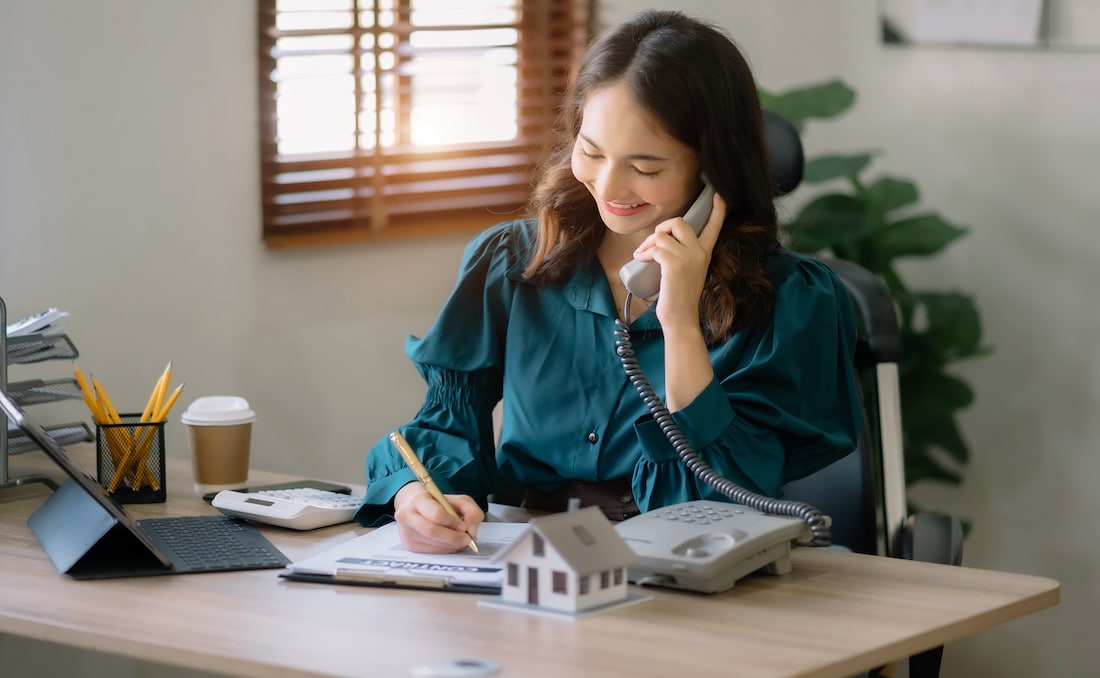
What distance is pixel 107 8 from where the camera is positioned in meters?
2.29

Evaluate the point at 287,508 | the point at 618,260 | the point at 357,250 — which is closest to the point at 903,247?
the point at 357,250

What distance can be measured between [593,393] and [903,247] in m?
1.41

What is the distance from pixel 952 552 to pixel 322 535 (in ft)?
2.71

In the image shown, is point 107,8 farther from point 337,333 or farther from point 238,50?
point 337,333

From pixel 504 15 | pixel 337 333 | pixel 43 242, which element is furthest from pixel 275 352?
pixel 504 15

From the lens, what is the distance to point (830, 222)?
304 centimetres

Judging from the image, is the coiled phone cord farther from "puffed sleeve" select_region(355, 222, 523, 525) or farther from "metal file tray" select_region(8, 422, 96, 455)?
"metal file tray" select_region(8, 422, 96, 455)

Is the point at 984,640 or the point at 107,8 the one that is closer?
the point at 107,8

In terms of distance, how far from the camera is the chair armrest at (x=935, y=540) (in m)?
1.84

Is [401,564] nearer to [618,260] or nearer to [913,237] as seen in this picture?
[618,260]

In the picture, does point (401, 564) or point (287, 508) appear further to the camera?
point (287, 508)

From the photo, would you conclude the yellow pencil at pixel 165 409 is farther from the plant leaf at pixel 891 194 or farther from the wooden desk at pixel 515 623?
the plant leaf at pixel 891 194

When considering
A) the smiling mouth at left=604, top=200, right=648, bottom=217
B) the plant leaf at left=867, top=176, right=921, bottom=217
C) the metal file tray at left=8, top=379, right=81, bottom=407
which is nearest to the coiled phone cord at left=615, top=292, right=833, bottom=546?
the smiling mouth at left=604, top=200, right=648, bottom=217

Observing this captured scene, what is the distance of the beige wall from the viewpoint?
7.45 feet
